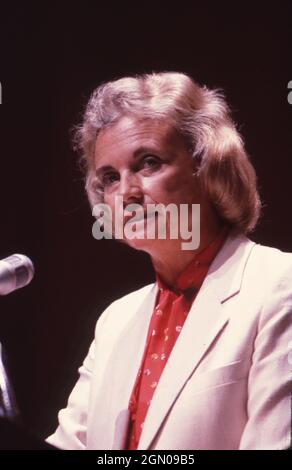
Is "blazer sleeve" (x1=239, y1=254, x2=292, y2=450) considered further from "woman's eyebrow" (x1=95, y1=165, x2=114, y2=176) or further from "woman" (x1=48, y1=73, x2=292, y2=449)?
"woman's eyebrow" (x1=95, y1=165, x2=114, y2=176)

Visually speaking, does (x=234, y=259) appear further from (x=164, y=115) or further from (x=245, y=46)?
(x=245, y=46)

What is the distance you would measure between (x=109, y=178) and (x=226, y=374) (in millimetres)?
616

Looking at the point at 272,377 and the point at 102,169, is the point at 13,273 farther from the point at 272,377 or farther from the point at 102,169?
the point at 272,377

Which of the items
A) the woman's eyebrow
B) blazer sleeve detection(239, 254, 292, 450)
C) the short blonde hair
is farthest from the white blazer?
the woman's eyebrow

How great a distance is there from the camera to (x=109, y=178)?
1688 mm

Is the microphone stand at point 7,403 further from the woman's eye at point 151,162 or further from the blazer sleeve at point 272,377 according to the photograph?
the woman's eye at point 151,162

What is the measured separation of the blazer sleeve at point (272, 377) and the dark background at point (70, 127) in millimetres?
484

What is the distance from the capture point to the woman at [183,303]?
4.43 ft

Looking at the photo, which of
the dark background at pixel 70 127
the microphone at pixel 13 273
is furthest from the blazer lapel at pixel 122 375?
the microphone at pixel 13 273

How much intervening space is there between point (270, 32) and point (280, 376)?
1.10 m

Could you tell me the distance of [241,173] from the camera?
167 centimetres

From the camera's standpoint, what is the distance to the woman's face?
160cm
